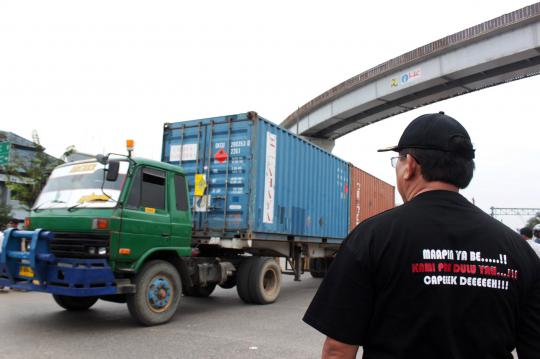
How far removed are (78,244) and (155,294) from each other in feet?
4.61

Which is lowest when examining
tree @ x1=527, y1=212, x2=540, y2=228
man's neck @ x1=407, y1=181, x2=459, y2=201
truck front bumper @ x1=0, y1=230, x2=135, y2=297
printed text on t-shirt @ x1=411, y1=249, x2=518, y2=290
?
truck front bumper @ x1=0, y1=230, x2=135, y2=297

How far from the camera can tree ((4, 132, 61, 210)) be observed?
15000mm

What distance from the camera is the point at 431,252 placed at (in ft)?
4.87

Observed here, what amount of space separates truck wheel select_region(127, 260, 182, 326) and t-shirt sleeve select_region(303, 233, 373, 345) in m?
5.46

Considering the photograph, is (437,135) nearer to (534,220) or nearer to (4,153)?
(4,153)

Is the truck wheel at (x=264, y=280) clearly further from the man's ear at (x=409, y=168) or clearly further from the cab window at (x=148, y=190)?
the man's ear at (x=409, y=168)

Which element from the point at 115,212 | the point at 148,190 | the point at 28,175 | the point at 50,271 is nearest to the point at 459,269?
the point at 115,212

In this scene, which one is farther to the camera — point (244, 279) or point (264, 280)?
point (264, 280)

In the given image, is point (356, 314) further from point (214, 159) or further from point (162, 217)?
point (214, 159)

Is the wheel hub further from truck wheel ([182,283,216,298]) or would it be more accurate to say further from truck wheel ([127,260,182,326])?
truck wheel ([182,283,216,298])

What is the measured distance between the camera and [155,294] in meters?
6.67

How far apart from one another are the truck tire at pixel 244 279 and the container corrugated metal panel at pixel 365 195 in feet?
17.0

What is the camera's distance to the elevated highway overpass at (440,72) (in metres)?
16.2

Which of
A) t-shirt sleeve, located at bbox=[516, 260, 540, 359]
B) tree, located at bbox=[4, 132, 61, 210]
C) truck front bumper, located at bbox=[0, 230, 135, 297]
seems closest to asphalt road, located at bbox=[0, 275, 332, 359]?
truck front bumper, located at bbox=[0, 230, 135, 297]
